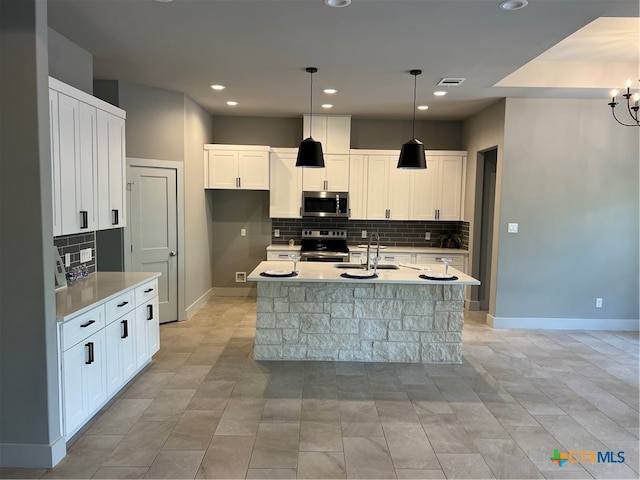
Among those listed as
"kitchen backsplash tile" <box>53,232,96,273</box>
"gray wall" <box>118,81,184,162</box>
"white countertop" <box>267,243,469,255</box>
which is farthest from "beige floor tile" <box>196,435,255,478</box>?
"white countertop" <box>267,243,469,255</box>

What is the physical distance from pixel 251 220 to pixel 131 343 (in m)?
3.60

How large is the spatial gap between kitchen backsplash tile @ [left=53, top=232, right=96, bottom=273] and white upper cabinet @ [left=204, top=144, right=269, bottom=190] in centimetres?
253

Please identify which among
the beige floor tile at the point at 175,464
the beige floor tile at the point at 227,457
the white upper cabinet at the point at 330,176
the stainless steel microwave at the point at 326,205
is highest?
the white upper cabinet at the point at 330,176

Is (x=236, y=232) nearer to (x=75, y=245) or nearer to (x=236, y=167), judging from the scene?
(x=236, y=167)

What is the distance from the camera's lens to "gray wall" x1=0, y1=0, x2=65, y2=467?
227 cm

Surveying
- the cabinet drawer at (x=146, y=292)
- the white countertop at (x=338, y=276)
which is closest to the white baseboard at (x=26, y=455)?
the cabinet drawer at (x=146, y=292)

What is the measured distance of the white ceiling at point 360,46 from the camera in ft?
9.60

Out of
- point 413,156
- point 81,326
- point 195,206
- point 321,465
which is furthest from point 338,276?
point 195,206

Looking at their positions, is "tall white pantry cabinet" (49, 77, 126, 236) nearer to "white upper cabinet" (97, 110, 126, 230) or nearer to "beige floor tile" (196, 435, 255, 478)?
"white upper cabinet" (97, 110, 126, 230)

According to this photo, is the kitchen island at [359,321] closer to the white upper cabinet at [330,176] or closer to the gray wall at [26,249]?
the gray wall at [26,249]

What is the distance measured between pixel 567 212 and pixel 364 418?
389 centimetres

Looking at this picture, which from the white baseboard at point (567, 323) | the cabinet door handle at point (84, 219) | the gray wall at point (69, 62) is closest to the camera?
the cabinet door handle at point (84, 219)

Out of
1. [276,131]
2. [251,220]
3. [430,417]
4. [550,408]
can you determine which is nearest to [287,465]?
[430,417]

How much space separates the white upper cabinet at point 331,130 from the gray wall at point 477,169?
6.08ft
